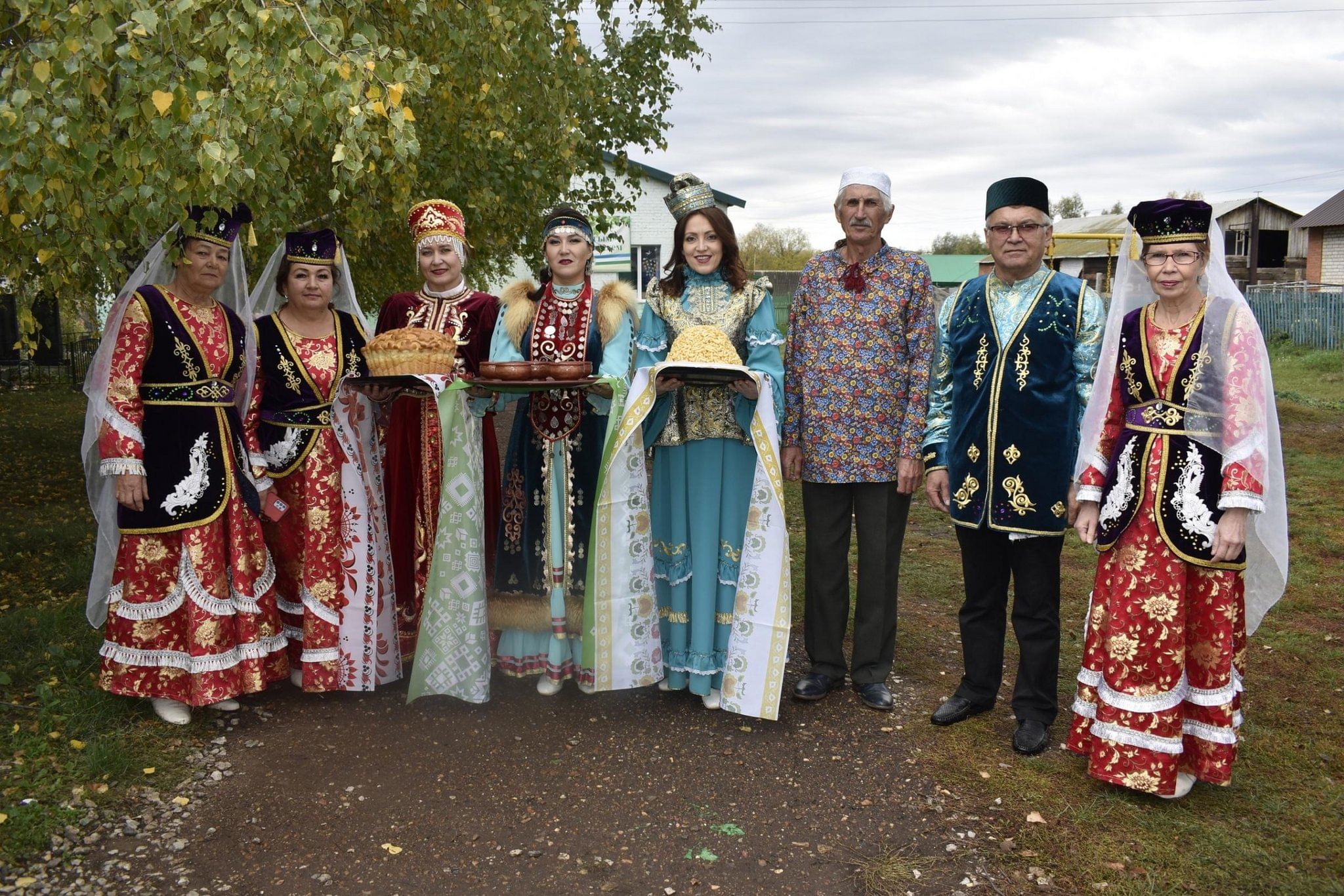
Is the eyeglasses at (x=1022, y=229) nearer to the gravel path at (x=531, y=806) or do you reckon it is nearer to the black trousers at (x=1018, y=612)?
the black trousers at (x=1018, y=612)

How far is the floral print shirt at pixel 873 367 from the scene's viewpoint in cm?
424

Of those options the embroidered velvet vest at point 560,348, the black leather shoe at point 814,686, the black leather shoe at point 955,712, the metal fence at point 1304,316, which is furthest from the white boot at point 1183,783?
the metal fence at point 1304,316

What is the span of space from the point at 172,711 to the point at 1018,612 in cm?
359

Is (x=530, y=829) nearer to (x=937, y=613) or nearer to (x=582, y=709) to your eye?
(x=582, y=709)

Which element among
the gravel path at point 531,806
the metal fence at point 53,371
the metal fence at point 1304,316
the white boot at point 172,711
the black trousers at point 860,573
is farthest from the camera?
the metal fence at point 1304,316

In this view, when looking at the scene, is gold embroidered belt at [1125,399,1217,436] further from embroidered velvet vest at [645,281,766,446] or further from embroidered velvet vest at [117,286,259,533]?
embroidered velvet vest at [117,286,259,533]

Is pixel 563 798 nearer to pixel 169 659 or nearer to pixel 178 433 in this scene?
pixel 169 659

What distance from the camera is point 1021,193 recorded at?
387 centimetres

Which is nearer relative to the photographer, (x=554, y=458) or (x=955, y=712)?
(x=955, y=712)

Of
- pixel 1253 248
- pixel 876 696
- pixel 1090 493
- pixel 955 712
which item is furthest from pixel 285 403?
pixel 1253 248

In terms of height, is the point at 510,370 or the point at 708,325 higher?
the point at 708,325

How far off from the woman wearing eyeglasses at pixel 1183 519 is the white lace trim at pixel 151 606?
3702mm

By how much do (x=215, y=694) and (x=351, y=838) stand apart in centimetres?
116

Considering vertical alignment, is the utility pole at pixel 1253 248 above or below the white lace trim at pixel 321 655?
above
